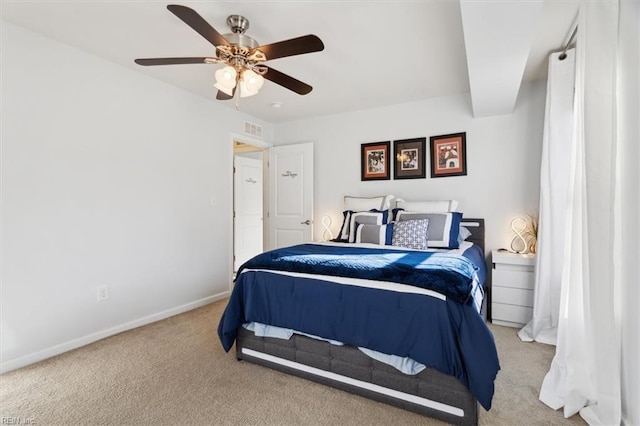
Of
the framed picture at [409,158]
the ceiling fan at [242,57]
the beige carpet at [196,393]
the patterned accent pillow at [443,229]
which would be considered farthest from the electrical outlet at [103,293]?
the framed picture at [409,158]

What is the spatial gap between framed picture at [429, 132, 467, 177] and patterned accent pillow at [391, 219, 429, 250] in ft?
3.02

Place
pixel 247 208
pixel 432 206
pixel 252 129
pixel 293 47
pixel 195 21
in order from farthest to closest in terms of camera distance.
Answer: pixel 247 208 < pixel 252 129 < pixel 432 206 < pixel 293 47 < pixel 195 21

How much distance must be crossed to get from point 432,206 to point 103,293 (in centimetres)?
329

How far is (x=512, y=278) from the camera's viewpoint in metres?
2.97

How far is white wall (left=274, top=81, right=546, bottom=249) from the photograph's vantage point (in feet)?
10.7

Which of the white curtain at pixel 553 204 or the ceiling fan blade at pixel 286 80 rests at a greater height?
the ceiling fan blade at pixel 286 80

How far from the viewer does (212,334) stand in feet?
9.20

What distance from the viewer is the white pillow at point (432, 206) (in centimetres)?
335

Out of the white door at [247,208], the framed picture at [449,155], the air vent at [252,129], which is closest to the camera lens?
the framed picture at [449,155]

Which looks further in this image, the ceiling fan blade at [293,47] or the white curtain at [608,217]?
the ceiling fan blade at [293,47]

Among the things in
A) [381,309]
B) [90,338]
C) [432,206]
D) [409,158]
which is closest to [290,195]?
[409,158]

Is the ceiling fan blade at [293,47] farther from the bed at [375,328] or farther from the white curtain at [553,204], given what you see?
the white curtain at [553,204]

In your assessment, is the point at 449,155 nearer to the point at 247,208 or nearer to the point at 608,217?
the point at 608,217

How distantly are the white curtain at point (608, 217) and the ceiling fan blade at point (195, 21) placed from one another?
6.50 feet
